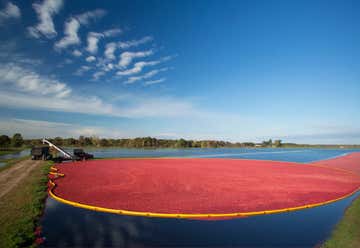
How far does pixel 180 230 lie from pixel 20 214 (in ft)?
21.3

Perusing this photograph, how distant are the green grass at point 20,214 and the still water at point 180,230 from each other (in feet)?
1.57

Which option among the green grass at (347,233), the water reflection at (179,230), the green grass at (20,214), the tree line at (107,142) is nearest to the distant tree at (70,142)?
the tree line at (107,142)

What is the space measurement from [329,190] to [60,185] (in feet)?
62.5

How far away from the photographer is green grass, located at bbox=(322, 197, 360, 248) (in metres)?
6.64

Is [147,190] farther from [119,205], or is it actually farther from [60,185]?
[60,185]

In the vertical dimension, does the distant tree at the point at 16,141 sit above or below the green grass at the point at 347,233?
above

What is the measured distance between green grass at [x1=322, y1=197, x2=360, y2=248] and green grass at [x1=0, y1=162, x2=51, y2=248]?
31.0 feet

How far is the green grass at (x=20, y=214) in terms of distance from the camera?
6422 millimetres

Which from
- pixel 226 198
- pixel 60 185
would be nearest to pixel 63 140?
pixel 60 185

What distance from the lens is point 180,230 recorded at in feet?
25.6

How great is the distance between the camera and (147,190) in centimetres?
1375

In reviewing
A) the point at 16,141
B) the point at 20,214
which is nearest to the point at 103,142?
the point at 16,141

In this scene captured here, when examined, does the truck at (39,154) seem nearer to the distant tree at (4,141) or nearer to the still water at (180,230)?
the still water at (180,230)

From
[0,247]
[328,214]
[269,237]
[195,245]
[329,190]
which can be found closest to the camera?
[0,247]
